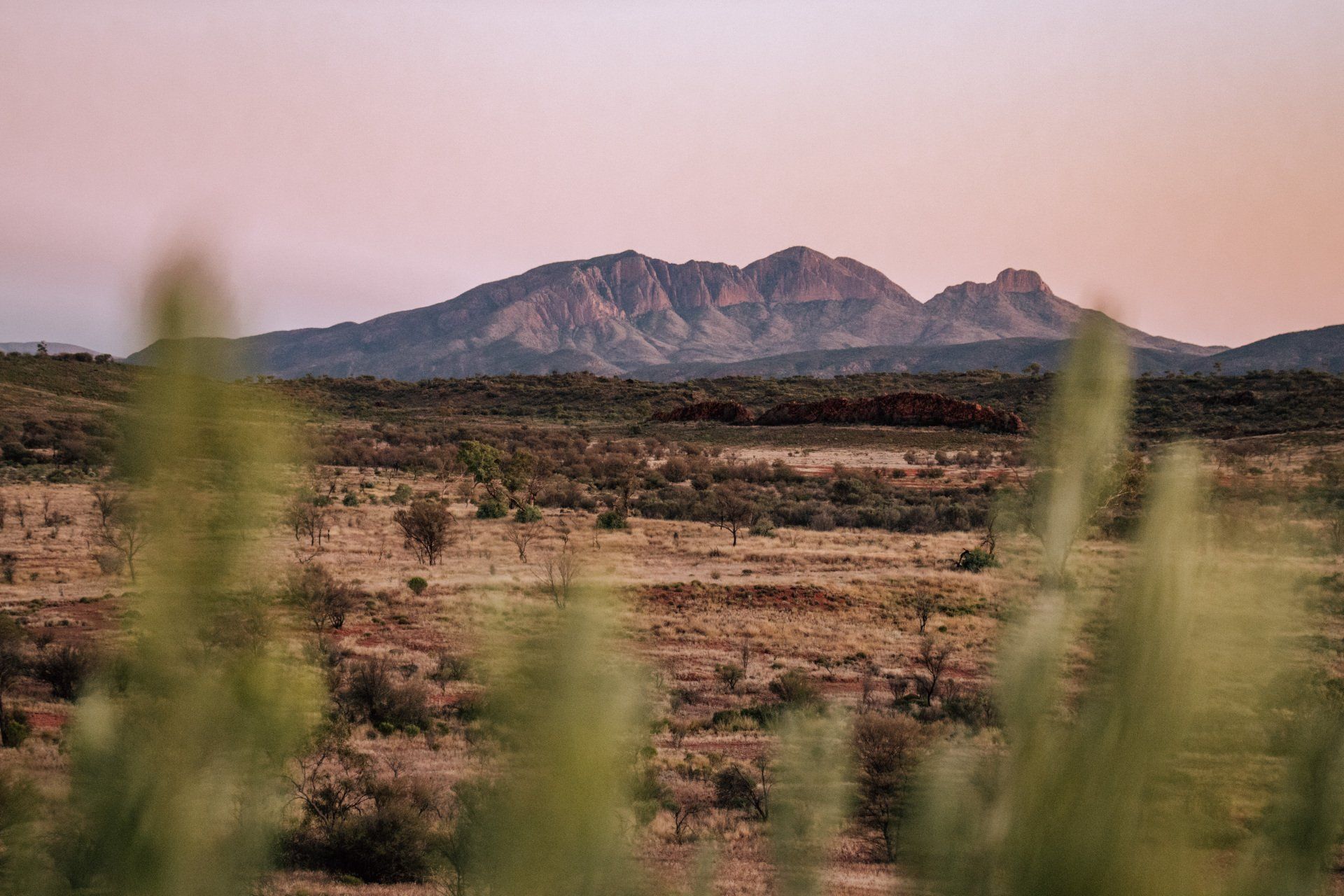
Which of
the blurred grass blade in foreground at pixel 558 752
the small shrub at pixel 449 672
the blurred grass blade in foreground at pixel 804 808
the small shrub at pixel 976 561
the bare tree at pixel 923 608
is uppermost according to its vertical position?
the blurred grass blade in foreground at pixel 558 752

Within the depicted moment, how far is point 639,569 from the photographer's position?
2050 centimetres

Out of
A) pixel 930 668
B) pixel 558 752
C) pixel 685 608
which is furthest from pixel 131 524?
pixel 685 608

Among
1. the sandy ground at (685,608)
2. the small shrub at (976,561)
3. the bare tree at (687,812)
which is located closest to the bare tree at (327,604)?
the sandy ground at (685,608)

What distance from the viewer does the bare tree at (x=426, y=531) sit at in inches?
824

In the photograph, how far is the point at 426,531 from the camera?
21.0 m

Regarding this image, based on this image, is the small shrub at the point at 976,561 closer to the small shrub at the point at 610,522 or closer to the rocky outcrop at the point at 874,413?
the small shrub at the point at 610,522

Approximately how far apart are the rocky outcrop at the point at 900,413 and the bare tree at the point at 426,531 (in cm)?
4728

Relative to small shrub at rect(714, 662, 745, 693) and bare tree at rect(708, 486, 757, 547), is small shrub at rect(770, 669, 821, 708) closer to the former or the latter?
small shrub at rect(714, 662, 745, 693)

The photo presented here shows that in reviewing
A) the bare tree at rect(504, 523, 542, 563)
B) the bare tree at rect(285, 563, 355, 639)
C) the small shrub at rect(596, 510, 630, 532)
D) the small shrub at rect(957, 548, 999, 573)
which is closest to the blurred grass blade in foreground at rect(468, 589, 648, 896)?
the bare tree at rect(285, 563, 355, 639)

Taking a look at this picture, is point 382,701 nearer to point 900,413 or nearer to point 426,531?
point 426,531

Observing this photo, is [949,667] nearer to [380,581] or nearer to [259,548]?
[380,581]

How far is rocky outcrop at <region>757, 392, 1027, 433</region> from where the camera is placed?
61.7 metres

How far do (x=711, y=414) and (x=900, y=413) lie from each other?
15157 mm

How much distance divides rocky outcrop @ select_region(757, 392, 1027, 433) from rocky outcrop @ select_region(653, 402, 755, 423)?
1611 mm
